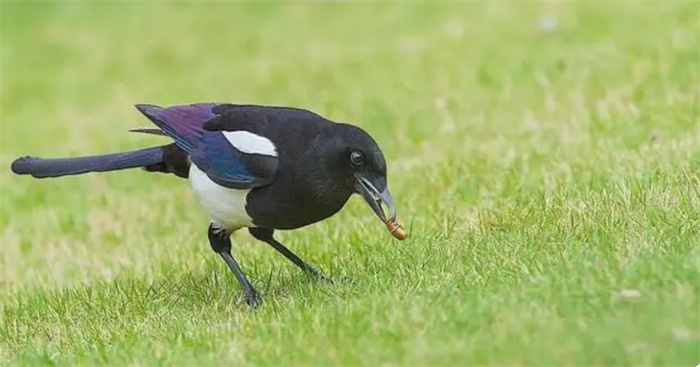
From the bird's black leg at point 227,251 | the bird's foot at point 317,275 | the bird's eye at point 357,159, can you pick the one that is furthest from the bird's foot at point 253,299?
the bird's eye at point 357,159

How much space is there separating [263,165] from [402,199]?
2298 millimetres

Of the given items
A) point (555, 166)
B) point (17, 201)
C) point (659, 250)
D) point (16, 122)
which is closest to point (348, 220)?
point (555, 166)

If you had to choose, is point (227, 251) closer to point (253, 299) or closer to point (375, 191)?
point (253, 299)

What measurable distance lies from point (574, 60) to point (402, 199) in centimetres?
345

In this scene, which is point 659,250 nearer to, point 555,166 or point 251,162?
point 251,162

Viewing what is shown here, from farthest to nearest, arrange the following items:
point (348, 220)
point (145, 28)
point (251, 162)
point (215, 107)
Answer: point (145, 28)
point (348, 220)
point (215, 107)
point (251, 162)

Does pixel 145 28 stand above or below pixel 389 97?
above

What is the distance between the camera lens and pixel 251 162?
518 centimetres

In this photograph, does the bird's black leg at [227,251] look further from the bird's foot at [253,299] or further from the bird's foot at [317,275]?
the bird's foot at [317,275]

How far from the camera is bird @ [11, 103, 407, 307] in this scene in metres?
5.02

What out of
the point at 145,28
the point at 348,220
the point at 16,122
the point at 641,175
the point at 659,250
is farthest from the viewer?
the point at 145,28

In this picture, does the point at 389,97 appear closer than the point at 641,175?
No

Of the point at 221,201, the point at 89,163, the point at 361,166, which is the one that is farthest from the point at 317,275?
the point at 89,163

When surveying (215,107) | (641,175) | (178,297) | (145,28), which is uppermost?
(145,28)
